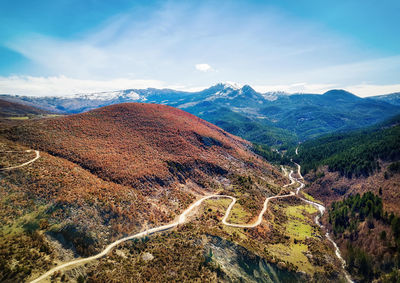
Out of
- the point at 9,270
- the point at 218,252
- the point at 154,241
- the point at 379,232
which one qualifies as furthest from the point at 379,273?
the point at 9,270

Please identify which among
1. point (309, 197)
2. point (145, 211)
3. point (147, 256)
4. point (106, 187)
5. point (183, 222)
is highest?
point (106, 187)

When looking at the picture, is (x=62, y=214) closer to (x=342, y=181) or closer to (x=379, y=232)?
(x=379, y=232)

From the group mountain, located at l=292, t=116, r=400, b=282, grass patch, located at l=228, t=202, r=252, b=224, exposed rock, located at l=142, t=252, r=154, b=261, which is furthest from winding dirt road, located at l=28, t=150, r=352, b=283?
exposed rock, located at l=142, t=252, r=154, b=261

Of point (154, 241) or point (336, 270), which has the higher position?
point (154, 241)

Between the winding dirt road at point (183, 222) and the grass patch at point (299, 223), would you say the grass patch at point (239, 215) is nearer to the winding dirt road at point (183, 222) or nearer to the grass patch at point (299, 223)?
the winding dirt road at point (183, 222)

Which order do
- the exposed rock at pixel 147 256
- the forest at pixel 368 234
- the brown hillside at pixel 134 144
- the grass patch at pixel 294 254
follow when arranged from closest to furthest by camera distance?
the exposed rock at pixel 147 256
the grass patch at pixel 294 254
the forest at pixel 368 234
the brown hillside at pixel 134 144

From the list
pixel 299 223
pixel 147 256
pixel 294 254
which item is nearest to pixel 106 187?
pixel 147 256

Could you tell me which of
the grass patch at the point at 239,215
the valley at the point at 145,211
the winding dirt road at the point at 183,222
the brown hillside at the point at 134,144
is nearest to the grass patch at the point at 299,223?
the valley at the point at 145,211

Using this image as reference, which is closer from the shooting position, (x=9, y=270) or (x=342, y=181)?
(x=9, y=270)

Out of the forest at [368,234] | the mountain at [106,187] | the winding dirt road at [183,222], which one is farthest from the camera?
the forest at [368,234]

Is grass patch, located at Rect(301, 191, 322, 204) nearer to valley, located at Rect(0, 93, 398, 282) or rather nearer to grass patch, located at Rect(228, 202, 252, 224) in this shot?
valley, located at Rect(0, 93, 398, 282)

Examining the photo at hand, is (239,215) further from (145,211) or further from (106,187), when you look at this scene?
(106,187)
